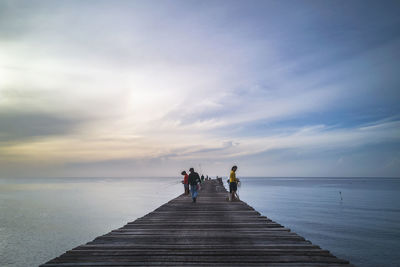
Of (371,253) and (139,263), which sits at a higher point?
(139,263)

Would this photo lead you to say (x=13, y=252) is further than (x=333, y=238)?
No

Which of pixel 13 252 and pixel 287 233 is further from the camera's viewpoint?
pixel 13 252

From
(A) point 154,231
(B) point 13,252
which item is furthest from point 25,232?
(A) point 154,231

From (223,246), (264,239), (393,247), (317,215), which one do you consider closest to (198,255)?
(223,246)

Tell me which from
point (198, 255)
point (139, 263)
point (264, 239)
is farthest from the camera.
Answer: point (264, 239)

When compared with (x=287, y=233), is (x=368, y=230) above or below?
below

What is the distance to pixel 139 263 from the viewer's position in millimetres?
5020

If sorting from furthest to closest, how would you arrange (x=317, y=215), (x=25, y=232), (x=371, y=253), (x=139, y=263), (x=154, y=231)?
(x=317, y=215) < (x=25, y=232) < (x=371, y=253) < (x=154, y=231) < (x=139, y=263)

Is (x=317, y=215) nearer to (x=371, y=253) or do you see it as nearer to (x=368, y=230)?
(x=368, y=230)

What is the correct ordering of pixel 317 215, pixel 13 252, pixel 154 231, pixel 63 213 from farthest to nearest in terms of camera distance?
pixel 63 213 → pixel 317 215 → pixel 13 252 → pixel 154 231

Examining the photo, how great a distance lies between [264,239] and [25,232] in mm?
23317

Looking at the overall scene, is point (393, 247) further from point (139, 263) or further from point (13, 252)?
point (13, 252)

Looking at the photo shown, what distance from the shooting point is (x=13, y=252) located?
16672 millimetres

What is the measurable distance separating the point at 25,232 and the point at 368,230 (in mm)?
28410
